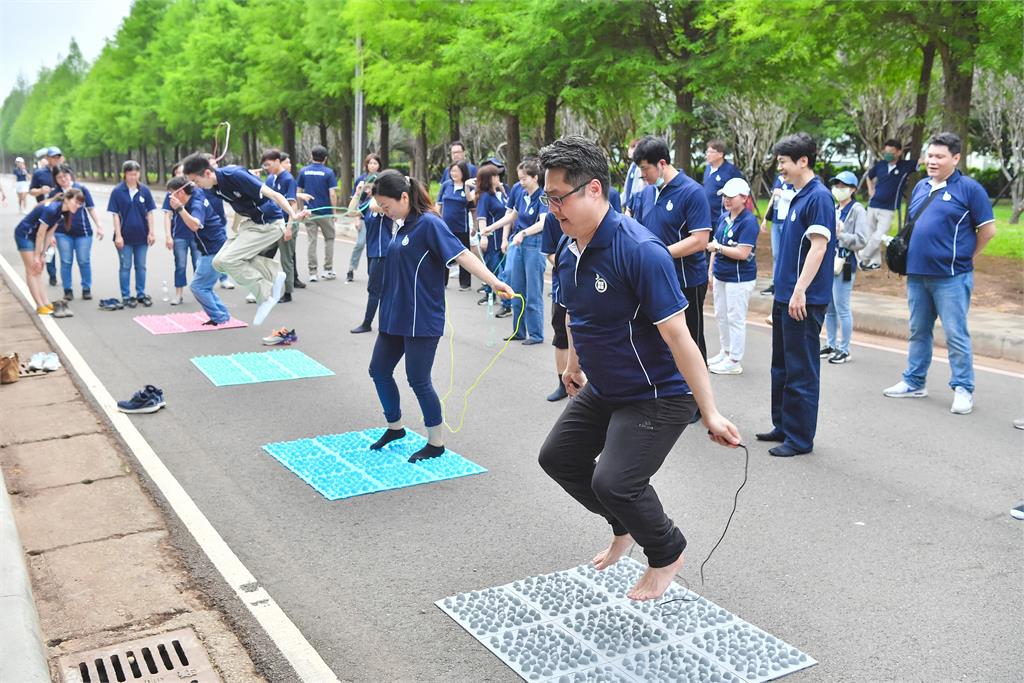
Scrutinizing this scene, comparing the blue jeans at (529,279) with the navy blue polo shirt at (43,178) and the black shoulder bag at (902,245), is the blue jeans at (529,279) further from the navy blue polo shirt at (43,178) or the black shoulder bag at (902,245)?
the navy blue polo shirt at (43,178)

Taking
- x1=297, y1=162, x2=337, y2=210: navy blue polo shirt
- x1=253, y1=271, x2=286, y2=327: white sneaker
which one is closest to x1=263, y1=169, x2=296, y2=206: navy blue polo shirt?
x1=297, y1=162, x2=337, y2=210: navy blue polo shirt

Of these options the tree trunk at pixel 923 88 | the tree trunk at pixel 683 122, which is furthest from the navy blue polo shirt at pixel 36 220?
the tree trunk at pixel 923 88

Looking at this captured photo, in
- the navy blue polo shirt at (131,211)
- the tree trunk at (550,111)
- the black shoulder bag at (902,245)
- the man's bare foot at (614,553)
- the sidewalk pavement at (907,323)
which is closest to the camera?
the man's bare foot at (614,553)

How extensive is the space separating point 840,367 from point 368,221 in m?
5.48

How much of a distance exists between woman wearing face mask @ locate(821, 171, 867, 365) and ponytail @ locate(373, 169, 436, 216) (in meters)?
4.84

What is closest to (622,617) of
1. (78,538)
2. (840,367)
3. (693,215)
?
(78,538)

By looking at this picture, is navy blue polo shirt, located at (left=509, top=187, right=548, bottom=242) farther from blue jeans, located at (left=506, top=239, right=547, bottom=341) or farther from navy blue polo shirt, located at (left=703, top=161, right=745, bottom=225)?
navy blue polo shirt, located at (left=703, top=161, right=745, bottom=225)

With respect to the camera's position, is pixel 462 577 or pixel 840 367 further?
pixel 840 367

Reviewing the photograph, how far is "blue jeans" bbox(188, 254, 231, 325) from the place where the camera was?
1109 centimetres

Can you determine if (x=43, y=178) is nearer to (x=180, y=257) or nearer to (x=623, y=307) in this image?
(x=180, y=257)

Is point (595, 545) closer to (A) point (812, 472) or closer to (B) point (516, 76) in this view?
(A) point (812, 472)

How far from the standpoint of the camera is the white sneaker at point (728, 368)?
29.9 ft

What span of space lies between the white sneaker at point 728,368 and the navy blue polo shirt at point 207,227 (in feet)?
19.8

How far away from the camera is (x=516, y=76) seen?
19.5 m
